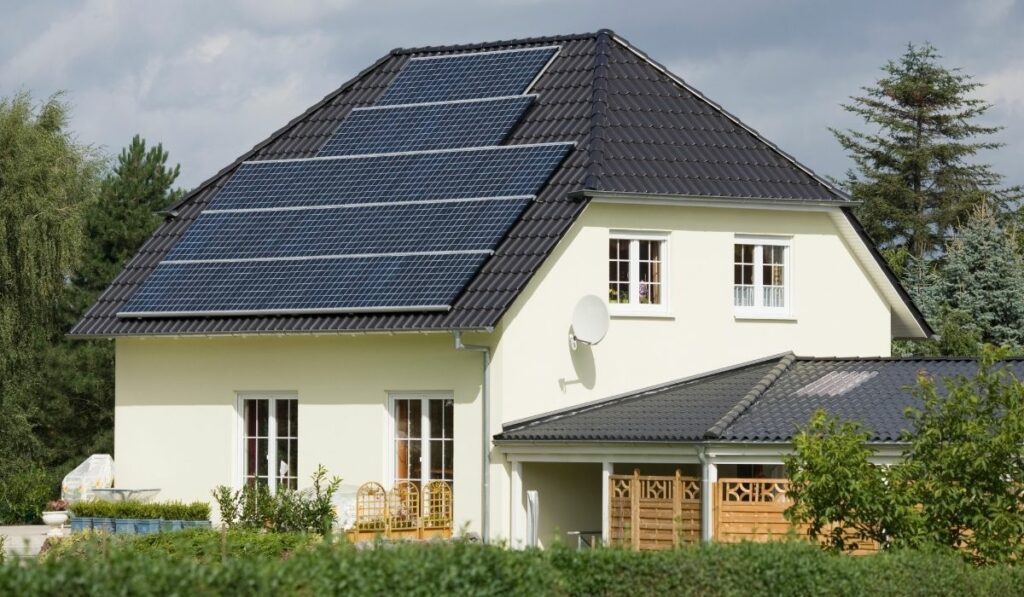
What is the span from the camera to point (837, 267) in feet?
96.0

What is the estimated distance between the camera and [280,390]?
27.8m

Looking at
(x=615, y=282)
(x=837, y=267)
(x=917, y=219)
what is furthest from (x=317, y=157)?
(x=917, y=219)

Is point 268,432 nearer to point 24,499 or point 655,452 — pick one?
point 655,452

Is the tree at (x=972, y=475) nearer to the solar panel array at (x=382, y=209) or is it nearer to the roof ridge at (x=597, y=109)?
the solar panel array at (x=382, y=209)

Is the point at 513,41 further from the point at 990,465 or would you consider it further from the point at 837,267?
the point at 990,465

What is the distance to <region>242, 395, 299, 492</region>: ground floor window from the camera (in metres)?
28.0

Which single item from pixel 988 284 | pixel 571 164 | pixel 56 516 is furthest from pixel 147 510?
pixel 988 284

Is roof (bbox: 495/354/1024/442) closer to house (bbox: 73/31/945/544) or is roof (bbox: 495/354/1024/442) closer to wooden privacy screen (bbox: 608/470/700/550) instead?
house (bbox: 73/31/945/544)

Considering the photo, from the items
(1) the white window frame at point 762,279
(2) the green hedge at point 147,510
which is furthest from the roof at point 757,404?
(2) the green hedge at point 147,510

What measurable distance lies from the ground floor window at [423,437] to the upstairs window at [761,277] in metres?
5.41

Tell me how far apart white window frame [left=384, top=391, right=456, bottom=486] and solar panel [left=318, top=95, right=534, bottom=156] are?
4684mm

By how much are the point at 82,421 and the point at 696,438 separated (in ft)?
92.8

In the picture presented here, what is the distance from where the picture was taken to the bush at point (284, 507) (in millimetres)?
25625

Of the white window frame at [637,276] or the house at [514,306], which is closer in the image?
the house at [514,306]
